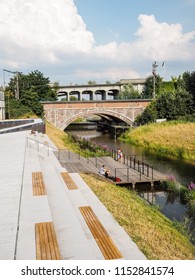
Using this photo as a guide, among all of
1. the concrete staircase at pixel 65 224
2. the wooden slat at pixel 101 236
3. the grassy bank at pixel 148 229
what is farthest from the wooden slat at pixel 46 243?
the grassy bank at pixel 148 229

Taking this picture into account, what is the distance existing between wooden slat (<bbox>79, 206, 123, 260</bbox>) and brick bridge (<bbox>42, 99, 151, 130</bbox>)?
154ft

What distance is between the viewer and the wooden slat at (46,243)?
679cm

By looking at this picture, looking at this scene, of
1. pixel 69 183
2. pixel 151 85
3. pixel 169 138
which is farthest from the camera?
pixel 151 85

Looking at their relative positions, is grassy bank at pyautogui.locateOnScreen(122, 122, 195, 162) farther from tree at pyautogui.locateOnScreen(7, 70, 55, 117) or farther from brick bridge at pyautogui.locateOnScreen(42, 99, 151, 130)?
tree at pyautogui.locateOnScreen(7, 70, 55, 117)

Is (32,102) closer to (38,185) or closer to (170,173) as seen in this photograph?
(170,173)

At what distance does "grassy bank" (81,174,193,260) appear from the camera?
31.9 ft

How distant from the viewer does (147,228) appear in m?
11.5

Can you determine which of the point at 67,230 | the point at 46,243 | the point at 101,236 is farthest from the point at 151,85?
the point at 46,243

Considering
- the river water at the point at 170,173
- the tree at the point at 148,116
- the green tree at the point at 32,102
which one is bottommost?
the river water at the point at 170,173

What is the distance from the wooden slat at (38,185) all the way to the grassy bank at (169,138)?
22.3 m

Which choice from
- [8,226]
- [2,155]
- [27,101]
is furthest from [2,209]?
[27,101]

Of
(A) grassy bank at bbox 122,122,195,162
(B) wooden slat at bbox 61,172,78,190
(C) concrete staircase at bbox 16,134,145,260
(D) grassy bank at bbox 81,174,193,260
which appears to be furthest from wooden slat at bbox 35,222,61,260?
(A) grassy bank at bbox 122,122,195,162

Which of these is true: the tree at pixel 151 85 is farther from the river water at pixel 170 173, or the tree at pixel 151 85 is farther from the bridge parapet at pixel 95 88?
the river water at pixel 170 173

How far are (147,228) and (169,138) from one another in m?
29.1
